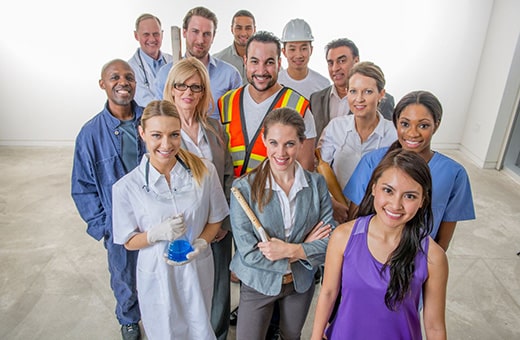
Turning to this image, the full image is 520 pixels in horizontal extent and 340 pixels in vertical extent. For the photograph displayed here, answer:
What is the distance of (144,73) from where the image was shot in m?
3.72

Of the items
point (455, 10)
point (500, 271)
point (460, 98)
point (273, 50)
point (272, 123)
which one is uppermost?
point (455, 10)

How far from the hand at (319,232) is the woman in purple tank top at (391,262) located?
0.80ft

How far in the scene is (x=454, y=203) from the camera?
1.69m

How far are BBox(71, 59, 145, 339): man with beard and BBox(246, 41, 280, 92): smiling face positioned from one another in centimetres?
64

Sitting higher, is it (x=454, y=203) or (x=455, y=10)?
Result: (x=455, y=10)

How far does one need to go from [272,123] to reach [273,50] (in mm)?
588

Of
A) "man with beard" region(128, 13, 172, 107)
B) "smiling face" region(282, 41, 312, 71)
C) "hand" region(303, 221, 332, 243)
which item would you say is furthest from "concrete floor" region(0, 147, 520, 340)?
"smiling face" region(282, 41, 312, 71)

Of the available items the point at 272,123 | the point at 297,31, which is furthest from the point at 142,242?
the point at 297,31

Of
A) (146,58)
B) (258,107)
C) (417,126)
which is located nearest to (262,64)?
(258,107)

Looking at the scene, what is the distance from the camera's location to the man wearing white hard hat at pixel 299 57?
2.82 meters

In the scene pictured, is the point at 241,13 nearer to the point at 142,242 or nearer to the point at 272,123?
the point at 272,123

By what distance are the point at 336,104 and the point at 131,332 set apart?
193 centimetres

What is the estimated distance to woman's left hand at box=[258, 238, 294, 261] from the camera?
1.68 m

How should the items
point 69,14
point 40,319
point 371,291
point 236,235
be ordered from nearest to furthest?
point 371,291 < point 236,235 < point 40,319 < point 69,14
